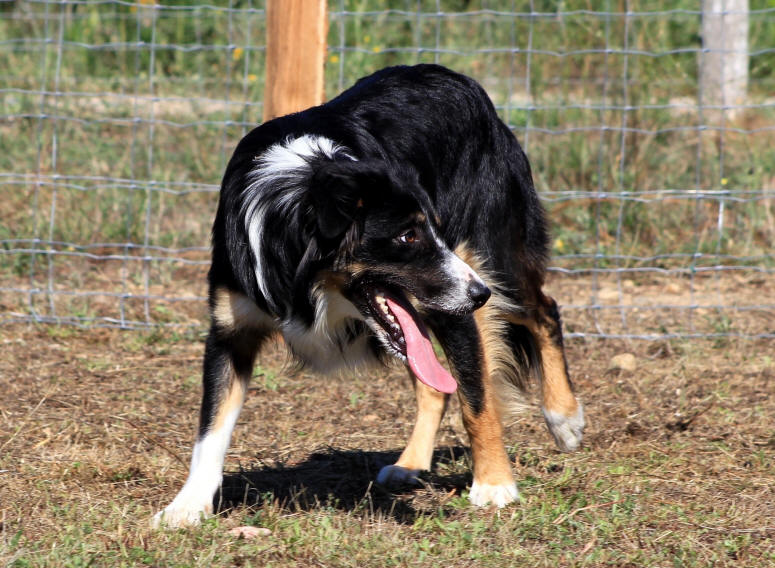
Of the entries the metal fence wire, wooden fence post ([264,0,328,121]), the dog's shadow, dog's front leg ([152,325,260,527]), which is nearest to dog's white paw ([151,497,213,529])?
dog's front leg ([152,325,260,527])

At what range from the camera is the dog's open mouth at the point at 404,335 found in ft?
10.5

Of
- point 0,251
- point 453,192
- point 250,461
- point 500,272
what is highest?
point 453,192

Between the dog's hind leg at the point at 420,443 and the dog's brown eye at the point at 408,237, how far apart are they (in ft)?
2.80

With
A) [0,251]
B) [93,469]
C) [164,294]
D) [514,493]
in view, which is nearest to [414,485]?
[514,493]

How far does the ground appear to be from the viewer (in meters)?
3.07

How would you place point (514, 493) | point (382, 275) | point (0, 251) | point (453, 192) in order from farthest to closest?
1. point (0, 251)
2. point (453, 192)
3. point (514, 493)
4. point (382, 275)

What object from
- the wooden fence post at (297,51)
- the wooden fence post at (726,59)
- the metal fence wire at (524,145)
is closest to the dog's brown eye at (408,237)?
the wooden fence post at (297,51)

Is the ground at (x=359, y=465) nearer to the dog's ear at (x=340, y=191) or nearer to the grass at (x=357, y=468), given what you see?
the grass at (x=357, y=468)

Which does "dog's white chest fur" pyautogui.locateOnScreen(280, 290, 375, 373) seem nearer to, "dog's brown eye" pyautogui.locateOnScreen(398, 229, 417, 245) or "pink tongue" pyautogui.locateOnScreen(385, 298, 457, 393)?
"pink tongue" pyautogui.locateOnScreen(385, 298, 457, 393)

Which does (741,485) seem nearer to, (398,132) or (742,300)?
(398,132)

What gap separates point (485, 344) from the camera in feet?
12.3

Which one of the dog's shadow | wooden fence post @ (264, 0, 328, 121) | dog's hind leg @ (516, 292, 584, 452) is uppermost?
wooden fence post @ (264, 0, 328, 121)

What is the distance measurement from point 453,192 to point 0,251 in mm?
3215

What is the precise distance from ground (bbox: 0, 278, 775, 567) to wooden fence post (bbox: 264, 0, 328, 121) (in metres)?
1.30
